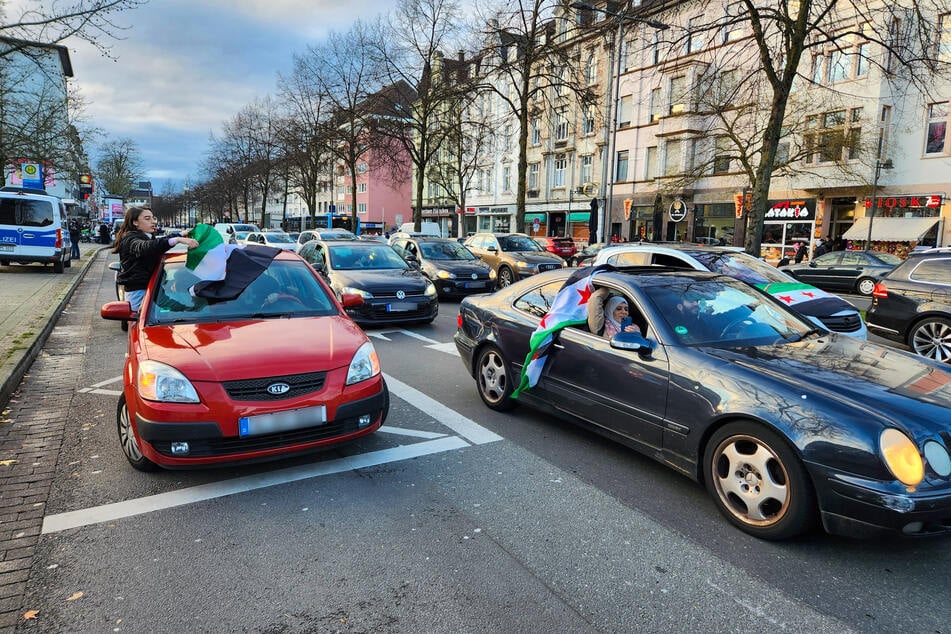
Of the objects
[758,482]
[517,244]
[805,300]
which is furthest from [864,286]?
[758,482]

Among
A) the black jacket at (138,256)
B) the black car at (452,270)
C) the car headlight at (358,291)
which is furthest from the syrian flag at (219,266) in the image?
the black car at (452,270)

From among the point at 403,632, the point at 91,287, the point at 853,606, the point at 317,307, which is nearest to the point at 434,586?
the point at 403,632

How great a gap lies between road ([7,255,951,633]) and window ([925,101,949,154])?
29485mm

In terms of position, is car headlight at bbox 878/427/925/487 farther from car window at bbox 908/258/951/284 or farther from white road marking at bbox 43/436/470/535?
car window at bbox 908/258/951/284

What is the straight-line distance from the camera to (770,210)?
31.8 m

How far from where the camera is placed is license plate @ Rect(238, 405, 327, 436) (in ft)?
12.3

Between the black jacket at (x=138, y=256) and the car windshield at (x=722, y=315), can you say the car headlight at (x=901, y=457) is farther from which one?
the black jacket at (x=138, y=256)

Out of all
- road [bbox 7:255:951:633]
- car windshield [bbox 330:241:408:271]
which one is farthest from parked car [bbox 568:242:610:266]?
road [bbox 7:255:951:633]

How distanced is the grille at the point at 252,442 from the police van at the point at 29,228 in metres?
18.9

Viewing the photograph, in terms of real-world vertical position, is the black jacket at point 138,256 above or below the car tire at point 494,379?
above

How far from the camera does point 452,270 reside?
14336 millimetres

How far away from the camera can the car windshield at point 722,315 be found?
4.06 meters

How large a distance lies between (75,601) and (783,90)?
14.6 metres

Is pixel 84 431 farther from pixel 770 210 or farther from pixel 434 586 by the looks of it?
pixel 770 210
